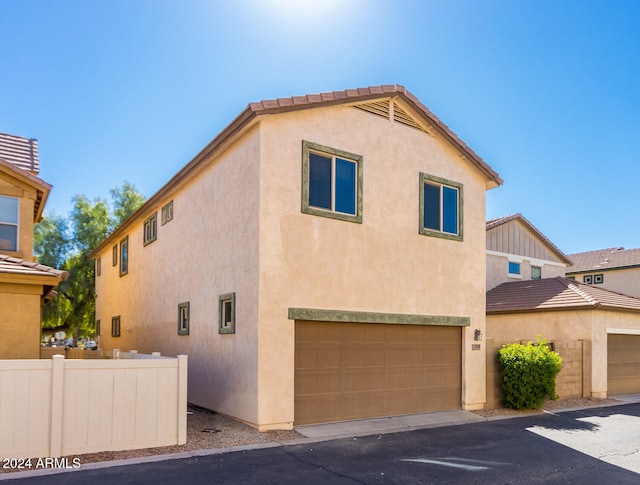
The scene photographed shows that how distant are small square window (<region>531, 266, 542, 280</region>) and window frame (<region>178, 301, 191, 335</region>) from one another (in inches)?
706

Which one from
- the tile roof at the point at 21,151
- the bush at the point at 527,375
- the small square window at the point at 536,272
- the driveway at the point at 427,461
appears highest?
the tile roof at the point at 21,151

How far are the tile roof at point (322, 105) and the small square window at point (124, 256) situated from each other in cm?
669

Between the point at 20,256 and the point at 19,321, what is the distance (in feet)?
10.5

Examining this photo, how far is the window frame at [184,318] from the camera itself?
15.4m

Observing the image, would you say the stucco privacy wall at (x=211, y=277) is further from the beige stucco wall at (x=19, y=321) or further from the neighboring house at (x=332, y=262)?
the beige stucco wall at (x=19, y=321)

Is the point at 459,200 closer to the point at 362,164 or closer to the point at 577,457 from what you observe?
the point at 362,164

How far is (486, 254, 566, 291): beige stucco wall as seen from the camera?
24406 millimetres

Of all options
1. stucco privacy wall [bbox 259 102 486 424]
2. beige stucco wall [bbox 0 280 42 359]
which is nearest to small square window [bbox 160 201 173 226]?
beige stucco wall [bbox 0 280 42 359]

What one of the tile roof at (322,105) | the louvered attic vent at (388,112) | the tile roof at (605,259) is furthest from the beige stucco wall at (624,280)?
the louvered attic vent at (388,112)

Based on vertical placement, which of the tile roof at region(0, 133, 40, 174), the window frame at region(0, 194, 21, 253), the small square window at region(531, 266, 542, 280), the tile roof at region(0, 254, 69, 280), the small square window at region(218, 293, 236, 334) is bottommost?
the small square window at region(218, 293, 236, 334)

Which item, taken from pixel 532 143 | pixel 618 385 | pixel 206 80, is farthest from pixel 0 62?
pixel 618 385

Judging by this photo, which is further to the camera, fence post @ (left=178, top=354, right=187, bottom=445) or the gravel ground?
fence post @ (left=178, top=354, right=187, bottom=445)

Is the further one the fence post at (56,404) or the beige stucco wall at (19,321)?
the beige stucco wall at (19,321)

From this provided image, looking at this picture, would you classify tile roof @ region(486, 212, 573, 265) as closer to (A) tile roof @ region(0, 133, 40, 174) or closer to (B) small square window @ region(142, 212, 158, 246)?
(B) small square window @ region(142, 212, 158, 246)
